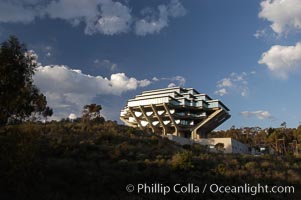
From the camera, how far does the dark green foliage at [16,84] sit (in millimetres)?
13891

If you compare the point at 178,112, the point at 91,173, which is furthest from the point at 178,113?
the point at 91,173

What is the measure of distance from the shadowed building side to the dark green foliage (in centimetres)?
7406

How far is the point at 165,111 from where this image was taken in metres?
91.2

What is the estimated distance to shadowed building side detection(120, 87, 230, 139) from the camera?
90.4m

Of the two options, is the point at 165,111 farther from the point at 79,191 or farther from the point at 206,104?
the point at 79,191

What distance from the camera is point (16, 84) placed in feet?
46.5

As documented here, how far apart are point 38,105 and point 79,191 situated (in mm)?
5658

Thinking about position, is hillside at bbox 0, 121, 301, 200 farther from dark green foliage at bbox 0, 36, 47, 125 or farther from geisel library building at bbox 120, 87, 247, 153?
geisel library building at bbox 120, 87, 247, 153

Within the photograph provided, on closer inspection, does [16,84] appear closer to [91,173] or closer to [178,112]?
[91,173]

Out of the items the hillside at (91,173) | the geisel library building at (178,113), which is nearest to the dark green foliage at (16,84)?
the hillside at (91,173)

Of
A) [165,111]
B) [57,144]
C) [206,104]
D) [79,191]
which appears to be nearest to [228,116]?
[206,104]

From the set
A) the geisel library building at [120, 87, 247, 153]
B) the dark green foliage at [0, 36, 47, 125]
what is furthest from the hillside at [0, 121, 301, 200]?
the geisel library building at [120, 87, 247, 153]

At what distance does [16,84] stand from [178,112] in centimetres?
7914

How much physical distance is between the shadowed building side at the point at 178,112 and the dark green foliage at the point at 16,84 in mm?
74065
